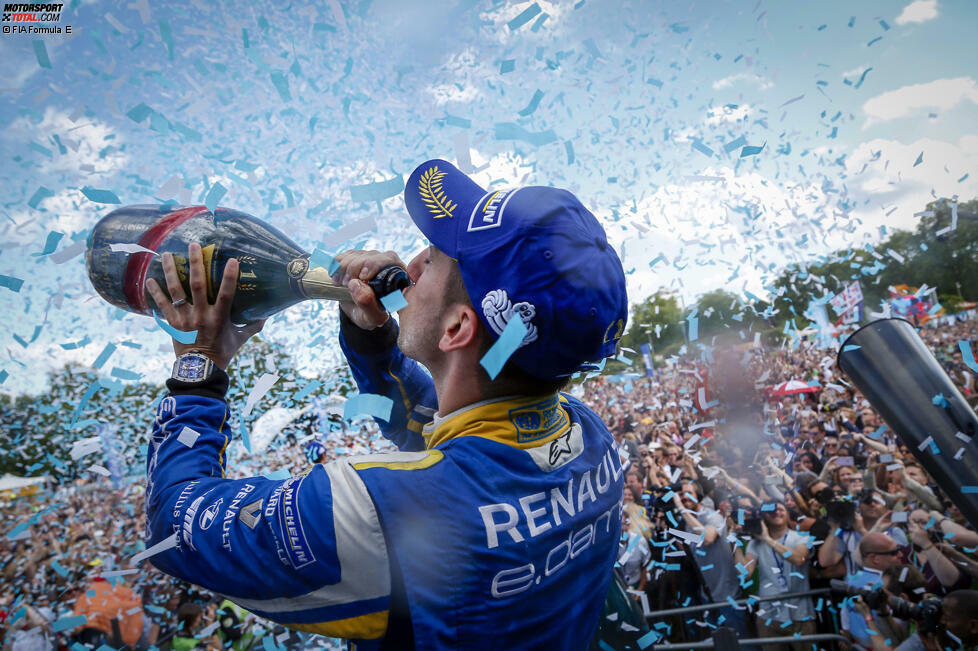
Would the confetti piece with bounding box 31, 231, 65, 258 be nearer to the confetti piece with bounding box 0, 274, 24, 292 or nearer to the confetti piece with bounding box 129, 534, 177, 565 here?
the confetti piece with bounding box 0, 274, 24, 292

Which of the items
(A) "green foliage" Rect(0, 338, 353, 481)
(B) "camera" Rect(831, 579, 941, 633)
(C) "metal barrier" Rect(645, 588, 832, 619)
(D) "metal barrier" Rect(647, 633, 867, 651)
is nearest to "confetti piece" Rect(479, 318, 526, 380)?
(A) "green foliage" Rect(0, 338, 353, 481)

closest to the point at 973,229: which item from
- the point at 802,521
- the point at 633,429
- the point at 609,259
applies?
the point at 633,429

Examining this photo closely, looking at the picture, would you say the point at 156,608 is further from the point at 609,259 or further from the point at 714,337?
the point at 714,337

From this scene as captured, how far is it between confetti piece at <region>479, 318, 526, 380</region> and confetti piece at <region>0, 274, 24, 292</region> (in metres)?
1.87

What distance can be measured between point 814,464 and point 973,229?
21.9 metres

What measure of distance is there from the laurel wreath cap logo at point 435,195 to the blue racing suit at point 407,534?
60 cm

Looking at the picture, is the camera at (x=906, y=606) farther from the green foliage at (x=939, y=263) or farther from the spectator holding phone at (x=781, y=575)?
the green foliage at (x=939, y=263)

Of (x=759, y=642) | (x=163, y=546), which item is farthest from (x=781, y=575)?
(x=163, y=546)

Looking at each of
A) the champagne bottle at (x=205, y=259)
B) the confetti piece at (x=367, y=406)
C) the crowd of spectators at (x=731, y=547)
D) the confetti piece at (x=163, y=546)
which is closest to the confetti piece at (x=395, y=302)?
the champagne bottle at (x=205, y=259)

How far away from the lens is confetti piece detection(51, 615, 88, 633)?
5117 millimetres

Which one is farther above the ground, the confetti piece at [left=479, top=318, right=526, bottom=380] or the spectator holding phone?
the confetti piece at [left=479, top=318, right=526, bottom=380]

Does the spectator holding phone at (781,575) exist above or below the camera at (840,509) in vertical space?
below

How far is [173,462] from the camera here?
4.61ft

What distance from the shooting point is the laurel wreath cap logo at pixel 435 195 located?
1601 millimetres
